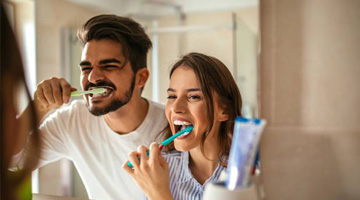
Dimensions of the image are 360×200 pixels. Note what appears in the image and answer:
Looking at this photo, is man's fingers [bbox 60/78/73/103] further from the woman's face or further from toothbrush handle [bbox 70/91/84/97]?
the woman's face

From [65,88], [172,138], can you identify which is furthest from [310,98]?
[65,88]

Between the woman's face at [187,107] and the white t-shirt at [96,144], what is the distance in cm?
4

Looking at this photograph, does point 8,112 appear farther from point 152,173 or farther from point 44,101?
point 152,173

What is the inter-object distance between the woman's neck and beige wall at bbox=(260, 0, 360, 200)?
12 centimetres

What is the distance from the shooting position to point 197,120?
66 cm

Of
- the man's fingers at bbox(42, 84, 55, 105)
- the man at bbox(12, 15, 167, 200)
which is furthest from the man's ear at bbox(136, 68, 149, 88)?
the man's fingers at bbox(42, 84, 55, 105)

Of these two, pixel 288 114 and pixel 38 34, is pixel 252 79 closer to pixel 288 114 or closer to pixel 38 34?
pixel 288 114

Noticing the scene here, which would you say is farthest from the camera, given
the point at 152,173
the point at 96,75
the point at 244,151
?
the point at 96,75

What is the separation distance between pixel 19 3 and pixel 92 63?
0.23 m

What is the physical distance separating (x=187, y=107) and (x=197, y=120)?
0.11 feet

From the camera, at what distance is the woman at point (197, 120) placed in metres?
0.64

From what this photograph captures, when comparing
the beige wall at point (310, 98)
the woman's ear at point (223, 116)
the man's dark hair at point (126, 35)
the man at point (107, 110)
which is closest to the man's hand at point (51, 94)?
the man at point (107, 110)

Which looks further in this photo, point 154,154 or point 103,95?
point 103,95

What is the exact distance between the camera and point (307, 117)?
571mm
